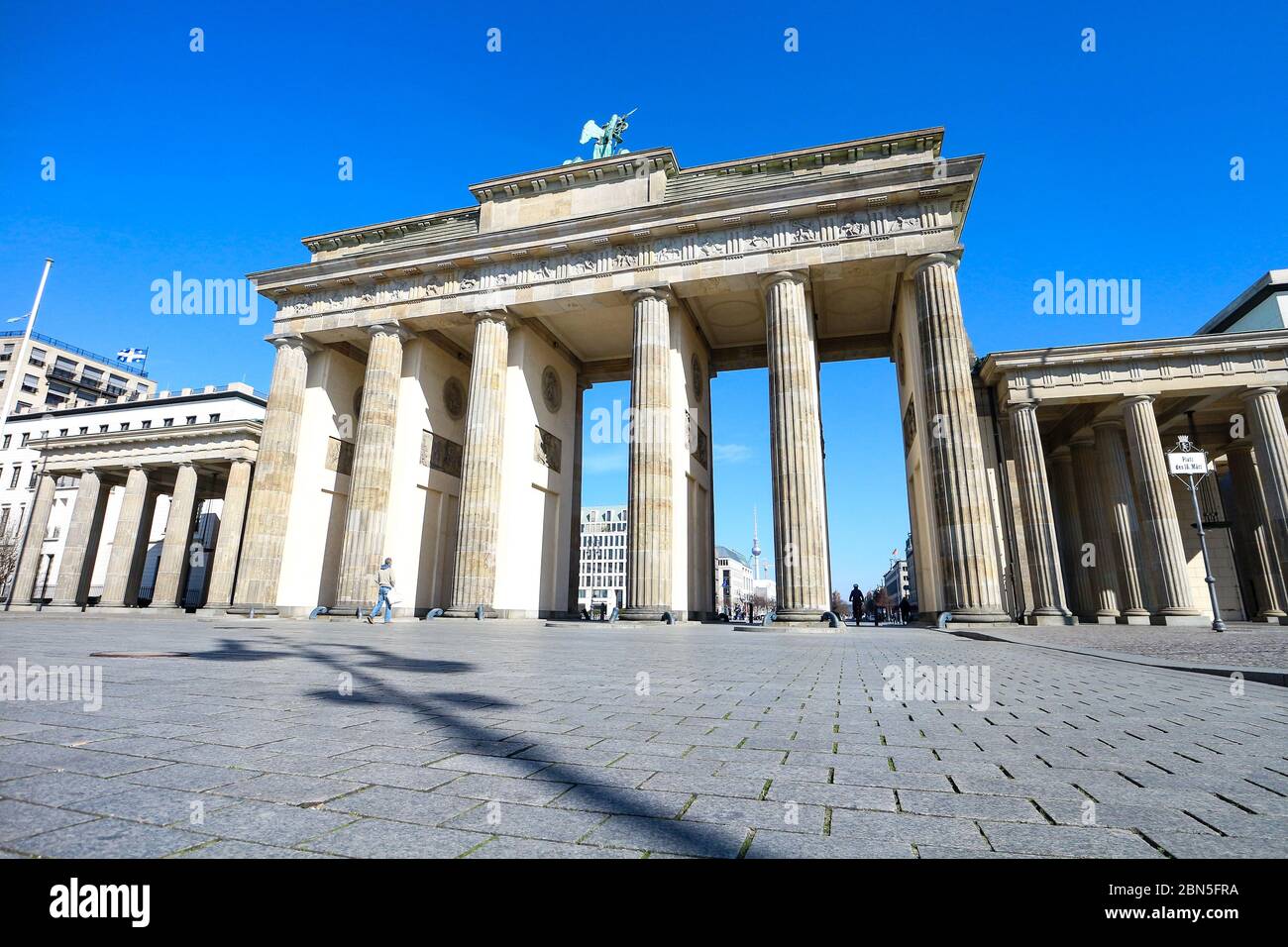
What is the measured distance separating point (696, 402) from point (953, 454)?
1042cm

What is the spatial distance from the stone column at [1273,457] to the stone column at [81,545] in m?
57.8

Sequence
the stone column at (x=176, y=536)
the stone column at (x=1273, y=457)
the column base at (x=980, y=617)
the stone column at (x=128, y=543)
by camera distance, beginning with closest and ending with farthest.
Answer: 1. the column base at (x=980, y=617)
2. the stone column at (x=1273, y=457)
3. the stone column at (x=176, y=536)
4. the stone column at (x=128, y=543)

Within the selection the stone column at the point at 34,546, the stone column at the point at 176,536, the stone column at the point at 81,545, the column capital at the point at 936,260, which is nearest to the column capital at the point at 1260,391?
the column capital at the point at 936,260

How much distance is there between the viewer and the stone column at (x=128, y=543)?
3409cm

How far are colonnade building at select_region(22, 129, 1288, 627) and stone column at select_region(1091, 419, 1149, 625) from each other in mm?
126

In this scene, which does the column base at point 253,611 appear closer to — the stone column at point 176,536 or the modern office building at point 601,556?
the stone column at point 176,536

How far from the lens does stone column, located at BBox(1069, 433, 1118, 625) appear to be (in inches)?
966

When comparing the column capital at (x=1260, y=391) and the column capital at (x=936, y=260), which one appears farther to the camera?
the column capital at (x=1260, y=391)

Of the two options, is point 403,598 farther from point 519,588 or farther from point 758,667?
point 758,667

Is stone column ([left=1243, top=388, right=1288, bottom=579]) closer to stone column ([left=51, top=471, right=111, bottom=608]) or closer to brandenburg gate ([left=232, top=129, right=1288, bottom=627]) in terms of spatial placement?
brandenburg gate ([left=232, top=129, right=1288, bottom=627])

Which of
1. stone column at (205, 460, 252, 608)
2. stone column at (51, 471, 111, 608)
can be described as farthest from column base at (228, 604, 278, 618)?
stone column at (51, 471, 111, 608)

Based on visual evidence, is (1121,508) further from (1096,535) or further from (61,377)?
(61,377)
